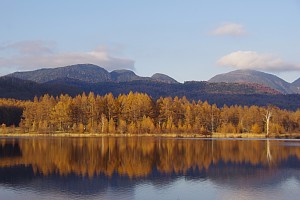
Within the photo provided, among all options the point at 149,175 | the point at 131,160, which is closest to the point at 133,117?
the point at 131,160

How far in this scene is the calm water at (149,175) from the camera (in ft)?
107

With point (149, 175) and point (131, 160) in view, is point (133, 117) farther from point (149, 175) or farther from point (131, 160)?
point (149, 175)

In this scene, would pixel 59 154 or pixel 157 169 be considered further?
pixel 59 154

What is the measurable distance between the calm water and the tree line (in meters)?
49.8

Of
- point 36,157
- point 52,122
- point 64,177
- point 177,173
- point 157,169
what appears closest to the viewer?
point 64,177

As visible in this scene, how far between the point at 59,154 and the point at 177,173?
23.6 meters

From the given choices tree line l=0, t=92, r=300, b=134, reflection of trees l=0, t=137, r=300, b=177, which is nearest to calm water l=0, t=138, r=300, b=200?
reflection of trees l=0, t=137, r=300, b=177

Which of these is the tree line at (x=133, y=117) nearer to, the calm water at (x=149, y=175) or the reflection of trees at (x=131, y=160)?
the reflection of trees at (x=131, y=160)

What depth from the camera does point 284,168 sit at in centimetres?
4825

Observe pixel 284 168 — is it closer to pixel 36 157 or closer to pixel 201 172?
pixel 201 172

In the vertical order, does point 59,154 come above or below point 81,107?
below

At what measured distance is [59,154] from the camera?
60844mm

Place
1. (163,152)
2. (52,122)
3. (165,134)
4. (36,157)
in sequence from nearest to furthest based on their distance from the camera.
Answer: (36,157) → (163,152) → (165,134) → (52,122)

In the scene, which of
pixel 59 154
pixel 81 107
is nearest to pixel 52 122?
pixel 81 107
